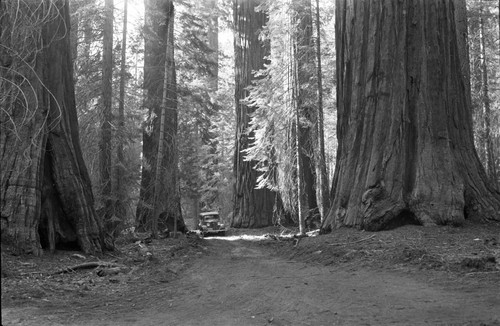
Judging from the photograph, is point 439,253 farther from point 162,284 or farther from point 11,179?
point 11,179

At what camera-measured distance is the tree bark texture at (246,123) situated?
18.6m

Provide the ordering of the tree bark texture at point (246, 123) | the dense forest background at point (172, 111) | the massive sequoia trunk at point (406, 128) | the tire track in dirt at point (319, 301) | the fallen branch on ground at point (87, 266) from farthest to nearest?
1. the tree bark texture at point (246, 123)
2. the dense forest background at point (172, 111)
3. the massive sequoia trunk at point (406, 128)
4. the fallen branch on ground at point (87, 266)
5. the tire track in dirt at point (319, 301)

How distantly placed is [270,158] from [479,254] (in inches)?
388

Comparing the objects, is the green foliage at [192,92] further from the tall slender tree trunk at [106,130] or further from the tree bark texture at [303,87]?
the tree bark texture at [303,87]

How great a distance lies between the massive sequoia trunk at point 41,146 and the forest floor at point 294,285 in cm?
46

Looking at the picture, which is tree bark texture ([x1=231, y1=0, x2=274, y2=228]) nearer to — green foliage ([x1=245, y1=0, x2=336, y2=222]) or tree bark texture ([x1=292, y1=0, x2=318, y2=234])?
green foliage ([x1=245, y1=0, x2=336, y2=222])

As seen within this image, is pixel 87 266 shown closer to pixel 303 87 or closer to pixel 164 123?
pixel 164 123

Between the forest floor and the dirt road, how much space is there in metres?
0.01

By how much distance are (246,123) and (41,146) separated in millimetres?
12348

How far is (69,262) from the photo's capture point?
769cm

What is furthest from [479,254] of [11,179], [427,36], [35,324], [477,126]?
[477,126]

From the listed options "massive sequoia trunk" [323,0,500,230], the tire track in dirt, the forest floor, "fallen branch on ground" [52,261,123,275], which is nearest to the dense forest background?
"massive sequoia trunk" [323,0,500,230]

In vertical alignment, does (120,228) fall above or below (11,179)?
below

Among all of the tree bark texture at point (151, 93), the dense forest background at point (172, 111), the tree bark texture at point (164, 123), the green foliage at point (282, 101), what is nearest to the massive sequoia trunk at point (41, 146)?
the dense forest background at point (172, 111)
